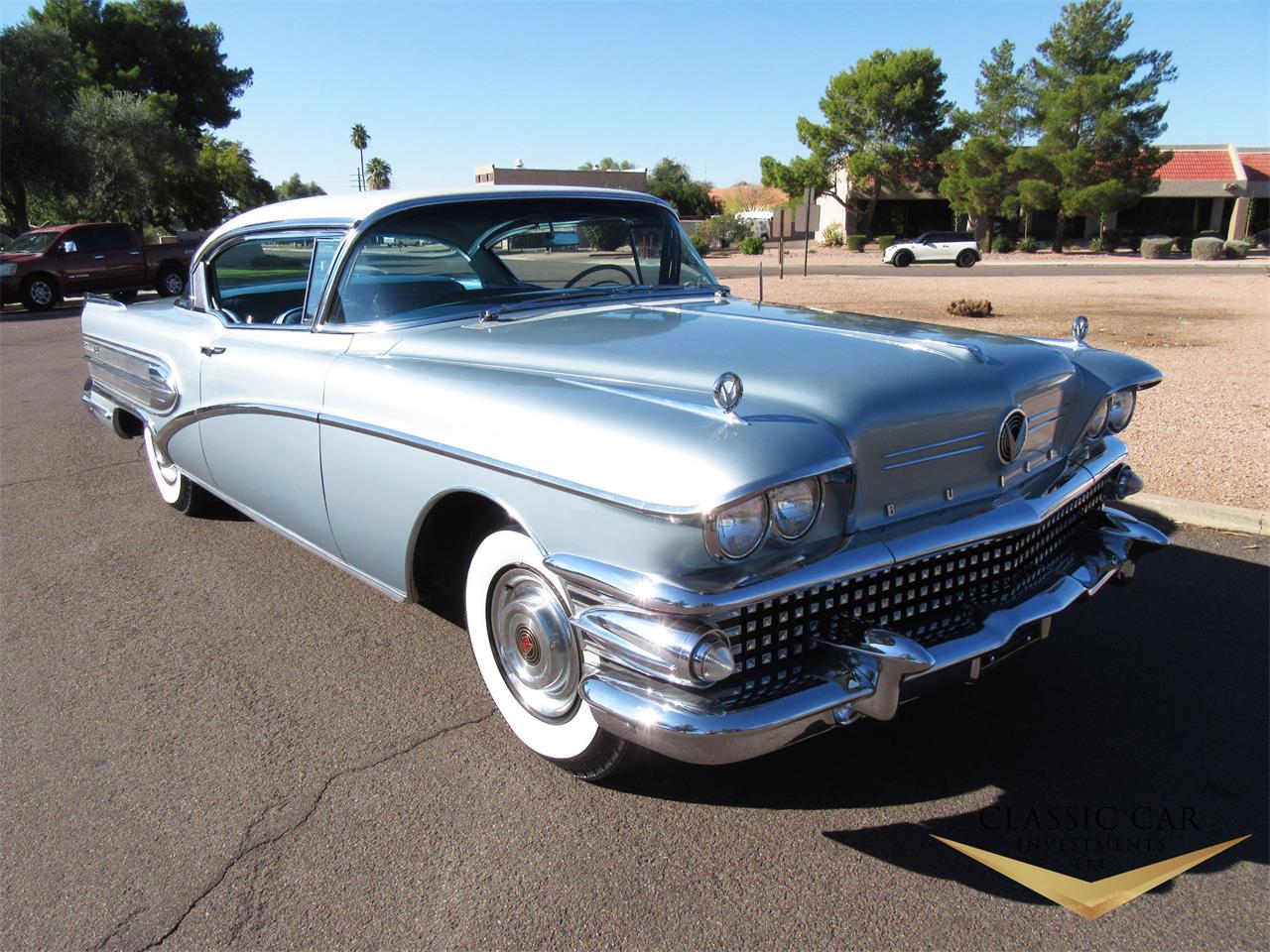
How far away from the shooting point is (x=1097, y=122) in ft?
127

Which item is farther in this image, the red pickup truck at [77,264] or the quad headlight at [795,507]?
the red pickup truck at [77,264]

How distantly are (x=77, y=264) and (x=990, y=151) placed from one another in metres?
37.4

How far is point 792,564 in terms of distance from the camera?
2.12 m

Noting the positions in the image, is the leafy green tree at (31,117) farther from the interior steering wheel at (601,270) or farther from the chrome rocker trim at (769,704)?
the chrome rocker trim at (769,704)

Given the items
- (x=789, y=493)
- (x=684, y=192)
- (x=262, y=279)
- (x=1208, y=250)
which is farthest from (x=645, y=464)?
(x=684, y=192)

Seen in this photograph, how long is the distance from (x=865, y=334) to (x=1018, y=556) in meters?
0.85

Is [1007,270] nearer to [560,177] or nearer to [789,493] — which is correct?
[560,177]

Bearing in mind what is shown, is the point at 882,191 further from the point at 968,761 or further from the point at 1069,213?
the point at 968,761

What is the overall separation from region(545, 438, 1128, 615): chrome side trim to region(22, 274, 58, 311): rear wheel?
19.9m

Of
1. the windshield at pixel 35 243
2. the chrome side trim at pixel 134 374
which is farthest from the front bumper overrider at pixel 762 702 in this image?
the windshield at pixel 35 243

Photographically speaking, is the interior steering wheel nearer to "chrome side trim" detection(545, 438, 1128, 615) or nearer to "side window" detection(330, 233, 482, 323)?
"side window" detection(330, 233, 482, 323)

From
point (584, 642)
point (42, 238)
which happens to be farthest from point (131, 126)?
point (584, 642)

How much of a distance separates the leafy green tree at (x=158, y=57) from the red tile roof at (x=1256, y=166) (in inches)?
1872

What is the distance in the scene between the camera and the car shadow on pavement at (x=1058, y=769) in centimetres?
235
